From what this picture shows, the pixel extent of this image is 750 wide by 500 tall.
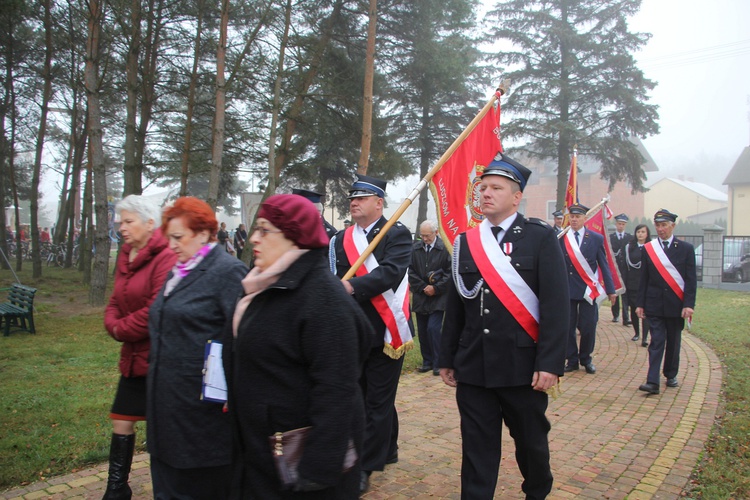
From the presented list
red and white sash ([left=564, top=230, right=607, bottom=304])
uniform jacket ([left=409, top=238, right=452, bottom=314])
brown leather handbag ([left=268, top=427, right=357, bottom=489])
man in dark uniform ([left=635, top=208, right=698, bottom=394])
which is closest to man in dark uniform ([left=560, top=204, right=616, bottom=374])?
red and white sash ([left=564, top=230, right=607, bottom=304])

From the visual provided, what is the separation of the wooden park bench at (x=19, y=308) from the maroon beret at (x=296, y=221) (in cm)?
976

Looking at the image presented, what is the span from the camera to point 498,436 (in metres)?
3.53

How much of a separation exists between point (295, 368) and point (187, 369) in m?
1.09

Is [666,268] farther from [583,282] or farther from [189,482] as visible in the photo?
[189,482]

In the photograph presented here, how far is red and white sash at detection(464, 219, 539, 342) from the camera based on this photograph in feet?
11.4

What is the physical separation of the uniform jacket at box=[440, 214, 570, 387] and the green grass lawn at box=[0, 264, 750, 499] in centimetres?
202

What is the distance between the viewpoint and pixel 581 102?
30672 millimetres

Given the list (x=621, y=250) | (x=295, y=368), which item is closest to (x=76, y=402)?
(x=295, y=368)

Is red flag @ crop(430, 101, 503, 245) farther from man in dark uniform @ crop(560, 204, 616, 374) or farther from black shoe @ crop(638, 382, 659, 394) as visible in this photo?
man in dark uniform @ crop(560, 204, 616, 374)

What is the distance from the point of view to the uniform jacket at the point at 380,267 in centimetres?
428

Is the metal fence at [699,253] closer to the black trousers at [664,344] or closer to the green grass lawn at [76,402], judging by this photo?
the green grass lawn at [76,402]

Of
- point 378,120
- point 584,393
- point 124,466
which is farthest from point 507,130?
point 124,466

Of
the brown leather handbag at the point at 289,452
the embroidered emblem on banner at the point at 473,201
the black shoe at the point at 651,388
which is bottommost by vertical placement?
the black shoe at the point at 651,388

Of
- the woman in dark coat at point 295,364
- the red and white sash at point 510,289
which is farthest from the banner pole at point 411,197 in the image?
the woman in dark coat at point 295,364
